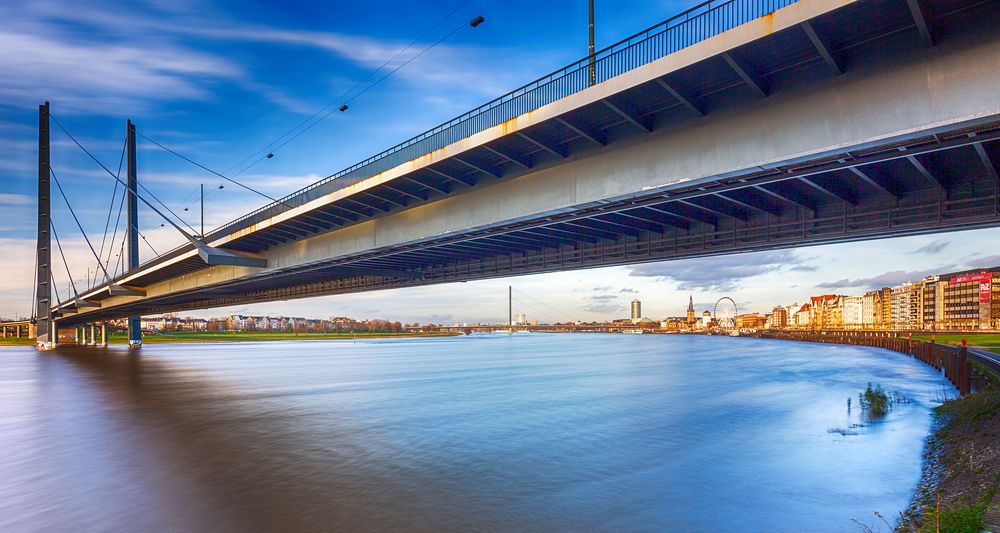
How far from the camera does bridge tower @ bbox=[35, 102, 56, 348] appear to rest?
71.7 m

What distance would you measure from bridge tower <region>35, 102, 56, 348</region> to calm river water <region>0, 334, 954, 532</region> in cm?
5288

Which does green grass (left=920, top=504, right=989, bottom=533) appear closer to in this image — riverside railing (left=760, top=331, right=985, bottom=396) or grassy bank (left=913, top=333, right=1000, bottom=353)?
riverside railing (left=760, top=331, right=985, bottom=396)

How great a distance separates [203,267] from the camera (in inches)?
1913

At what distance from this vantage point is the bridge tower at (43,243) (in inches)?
2823

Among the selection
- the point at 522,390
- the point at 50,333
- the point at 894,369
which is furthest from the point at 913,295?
the point at 50,333

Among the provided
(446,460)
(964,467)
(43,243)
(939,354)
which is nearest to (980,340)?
(939,354)

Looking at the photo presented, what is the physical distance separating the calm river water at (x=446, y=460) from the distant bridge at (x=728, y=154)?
295 inches

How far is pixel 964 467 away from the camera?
12.0 meters

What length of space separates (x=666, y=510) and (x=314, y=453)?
9572mm

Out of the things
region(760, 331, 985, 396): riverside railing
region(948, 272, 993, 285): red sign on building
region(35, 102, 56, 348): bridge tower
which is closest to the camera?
region(760, 331, 985, 396): riverside railing

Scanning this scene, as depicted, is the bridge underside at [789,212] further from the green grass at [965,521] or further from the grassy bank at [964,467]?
the green grass at [965,521]

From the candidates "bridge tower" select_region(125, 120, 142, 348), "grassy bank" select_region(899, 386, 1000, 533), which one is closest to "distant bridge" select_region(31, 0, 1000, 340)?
"grassy bank" select_region(899, 386, 1000, 533)

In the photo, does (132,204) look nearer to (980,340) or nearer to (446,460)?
(446,460)

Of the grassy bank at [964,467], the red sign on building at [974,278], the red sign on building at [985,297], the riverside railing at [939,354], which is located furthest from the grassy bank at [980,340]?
the red sign on building at [974,278]
